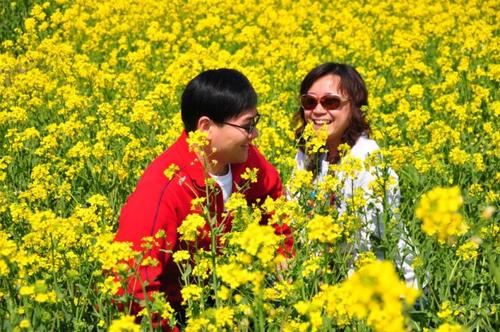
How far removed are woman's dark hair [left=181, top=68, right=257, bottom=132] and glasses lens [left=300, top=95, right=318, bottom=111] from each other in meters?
0.75

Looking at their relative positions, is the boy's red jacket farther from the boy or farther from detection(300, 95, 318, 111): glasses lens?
detection(300, 95, 318, 111): glasses lens

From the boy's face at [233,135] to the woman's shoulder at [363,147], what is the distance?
70 centimetres

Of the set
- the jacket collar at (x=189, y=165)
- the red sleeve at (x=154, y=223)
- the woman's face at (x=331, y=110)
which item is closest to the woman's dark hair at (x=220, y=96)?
the jacket collar at (x=189, y=165)

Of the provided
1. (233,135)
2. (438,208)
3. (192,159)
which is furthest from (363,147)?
(438,208)

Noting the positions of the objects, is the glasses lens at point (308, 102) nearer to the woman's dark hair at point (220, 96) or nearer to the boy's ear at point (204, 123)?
the woman's dark hair at point (220, 96)

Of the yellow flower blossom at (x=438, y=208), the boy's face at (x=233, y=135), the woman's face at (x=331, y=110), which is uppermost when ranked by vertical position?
the woman's face at (x=331, y=110)

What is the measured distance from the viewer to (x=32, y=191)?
3219mm

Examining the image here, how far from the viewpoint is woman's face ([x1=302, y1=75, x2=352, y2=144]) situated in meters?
3.61

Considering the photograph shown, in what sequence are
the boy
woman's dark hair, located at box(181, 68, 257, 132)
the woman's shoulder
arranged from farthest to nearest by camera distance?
the woman's shoulder < woman's dark hair, located at box(181, 68, 257, 132) < the boy

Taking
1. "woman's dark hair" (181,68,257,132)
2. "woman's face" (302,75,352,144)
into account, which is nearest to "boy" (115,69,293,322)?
"woman's dark hair" (181,68,257,132)

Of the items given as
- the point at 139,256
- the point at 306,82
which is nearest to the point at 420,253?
the point at 139,256

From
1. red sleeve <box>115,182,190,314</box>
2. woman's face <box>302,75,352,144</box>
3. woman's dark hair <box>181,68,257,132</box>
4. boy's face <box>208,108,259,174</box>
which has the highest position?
woman's face <box>302,75,352,144</box>

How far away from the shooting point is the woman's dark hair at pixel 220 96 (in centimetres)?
292

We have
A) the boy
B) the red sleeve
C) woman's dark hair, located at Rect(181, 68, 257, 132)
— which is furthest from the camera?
woman's dark hair, located at Rect(181, 68, 257, 132)
